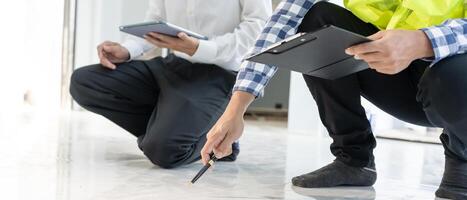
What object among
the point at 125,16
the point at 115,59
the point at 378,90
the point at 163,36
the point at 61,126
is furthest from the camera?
the point at 125,16

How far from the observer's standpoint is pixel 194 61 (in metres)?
1.70

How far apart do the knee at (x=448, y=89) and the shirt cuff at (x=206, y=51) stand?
0.67 m

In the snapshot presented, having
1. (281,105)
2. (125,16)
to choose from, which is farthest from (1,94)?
(281,105)

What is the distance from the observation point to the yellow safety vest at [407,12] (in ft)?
3.46

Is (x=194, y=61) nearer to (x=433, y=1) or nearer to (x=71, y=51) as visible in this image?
(x=433, y=1)

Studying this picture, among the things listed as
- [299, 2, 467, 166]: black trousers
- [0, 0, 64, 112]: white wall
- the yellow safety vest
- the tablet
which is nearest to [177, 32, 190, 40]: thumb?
the tablet

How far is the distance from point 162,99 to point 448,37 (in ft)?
2.84

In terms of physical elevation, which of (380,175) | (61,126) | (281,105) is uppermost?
(380,175)

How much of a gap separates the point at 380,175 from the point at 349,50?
777 millimetres

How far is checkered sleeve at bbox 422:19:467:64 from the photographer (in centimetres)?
98

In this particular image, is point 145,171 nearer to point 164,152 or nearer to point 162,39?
point 164,152

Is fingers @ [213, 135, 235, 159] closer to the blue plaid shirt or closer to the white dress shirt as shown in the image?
the blue plaid shirt

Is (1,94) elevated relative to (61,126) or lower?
lower

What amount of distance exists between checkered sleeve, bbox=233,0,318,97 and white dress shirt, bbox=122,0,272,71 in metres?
0.39
